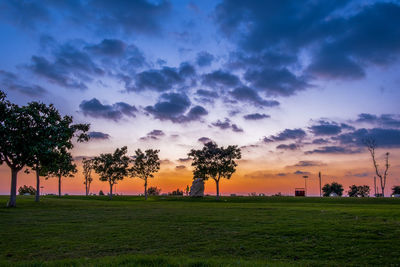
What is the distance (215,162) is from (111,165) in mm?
31065

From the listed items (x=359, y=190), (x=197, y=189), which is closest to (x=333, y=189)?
(x=359, y=190)

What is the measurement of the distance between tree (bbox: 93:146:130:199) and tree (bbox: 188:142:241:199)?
71.3ft

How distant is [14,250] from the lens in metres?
12.2

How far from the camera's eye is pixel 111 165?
280 feet

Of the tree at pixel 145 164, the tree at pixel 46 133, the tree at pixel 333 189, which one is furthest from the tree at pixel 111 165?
the tree at pixel 333 189

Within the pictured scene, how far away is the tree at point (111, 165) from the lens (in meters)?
84.8

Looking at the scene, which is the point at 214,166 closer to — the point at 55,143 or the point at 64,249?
the point at 55,143

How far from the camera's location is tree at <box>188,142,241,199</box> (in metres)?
78.4

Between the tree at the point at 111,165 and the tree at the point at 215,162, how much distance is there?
2174 cm

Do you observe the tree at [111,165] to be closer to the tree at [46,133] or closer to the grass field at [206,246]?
the tree at [46,133]

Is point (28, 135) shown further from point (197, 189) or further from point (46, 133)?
point (197, 189)

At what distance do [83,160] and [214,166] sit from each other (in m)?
57.7

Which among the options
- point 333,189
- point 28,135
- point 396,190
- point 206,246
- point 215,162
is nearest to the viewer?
point 206,246

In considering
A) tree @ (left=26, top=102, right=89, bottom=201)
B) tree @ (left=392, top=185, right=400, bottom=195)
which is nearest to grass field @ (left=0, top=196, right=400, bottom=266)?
tree @ (left=26, top=102, right=89, bottom=201)
